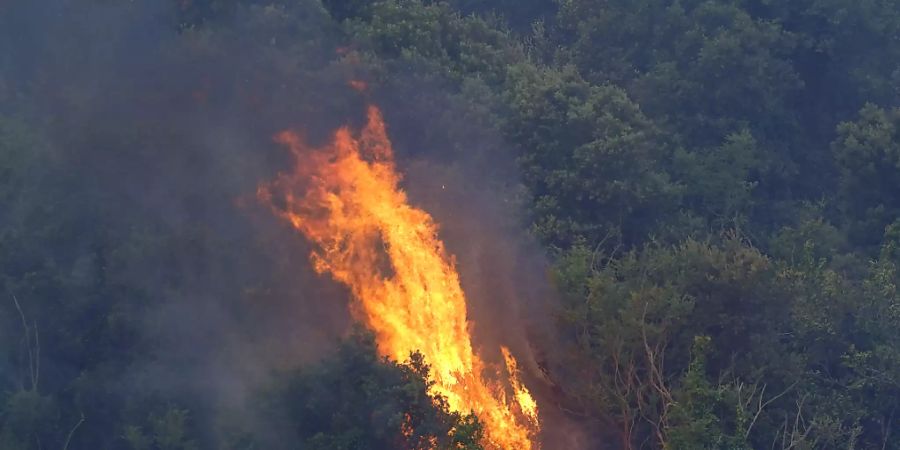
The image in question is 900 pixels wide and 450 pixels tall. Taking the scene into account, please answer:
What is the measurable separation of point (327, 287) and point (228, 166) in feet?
10.7

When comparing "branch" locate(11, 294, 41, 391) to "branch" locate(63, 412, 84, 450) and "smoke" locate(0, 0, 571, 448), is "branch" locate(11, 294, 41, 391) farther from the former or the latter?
"smoke" locate(0, 0, 571, 448)

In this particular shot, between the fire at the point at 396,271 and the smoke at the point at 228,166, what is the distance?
1.15ft

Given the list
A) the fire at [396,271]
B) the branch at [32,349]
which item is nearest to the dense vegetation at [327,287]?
the branch at [32,349]

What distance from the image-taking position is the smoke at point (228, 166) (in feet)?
55.7

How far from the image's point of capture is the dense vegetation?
1628 cm

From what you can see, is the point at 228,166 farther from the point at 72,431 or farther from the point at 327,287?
the point at 72,431

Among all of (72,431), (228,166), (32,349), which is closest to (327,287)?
(228,166)

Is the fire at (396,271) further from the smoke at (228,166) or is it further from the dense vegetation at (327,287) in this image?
the dense vegetation at (327,287)

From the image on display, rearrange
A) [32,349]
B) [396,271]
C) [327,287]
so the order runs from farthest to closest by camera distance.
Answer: [32,349] < [327,287] < [396,271]

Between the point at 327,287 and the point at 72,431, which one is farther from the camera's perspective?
the point at 72,431

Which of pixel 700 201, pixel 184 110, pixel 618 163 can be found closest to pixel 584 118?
pixel 618 163

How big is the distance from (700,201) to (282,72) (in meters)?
9.93

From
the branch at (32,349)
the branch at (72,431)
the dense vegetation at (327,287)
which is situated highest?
the dense vegetation at (327,287)

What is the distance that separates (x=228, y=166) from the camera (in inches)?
728
